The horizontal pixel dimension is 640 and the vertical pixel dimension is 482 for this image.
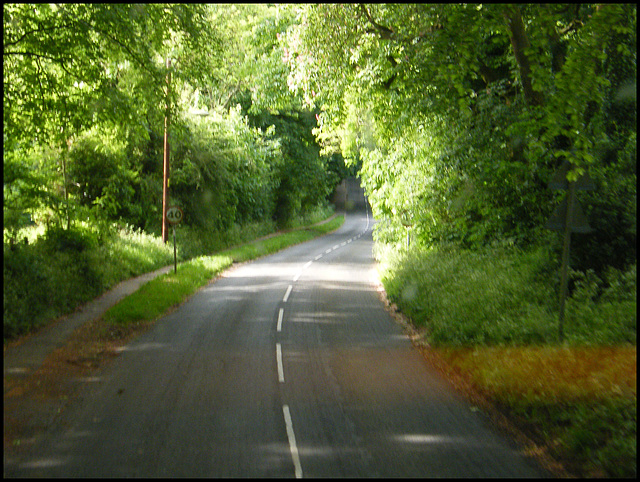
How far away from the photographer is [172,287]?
17.3 meters

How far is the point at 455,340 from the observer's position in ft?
34.0

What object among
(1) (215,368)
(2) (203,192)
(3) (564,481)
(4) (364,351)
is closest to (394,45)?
(4) (364,351)

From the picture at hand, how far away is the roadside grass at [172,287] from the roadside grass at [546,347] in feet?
21.2

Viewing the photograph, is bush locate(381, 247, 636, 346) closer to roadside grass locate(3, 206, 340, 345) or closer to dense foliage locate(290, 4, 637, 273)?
dense foliage locate(290, 4, 637, 273)

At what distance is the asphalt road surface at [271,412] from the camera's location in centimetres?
595

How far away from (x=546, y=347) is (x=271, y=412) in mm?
4035

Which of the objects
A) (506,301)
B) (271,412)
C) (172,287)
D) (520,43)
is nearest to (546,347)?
(506,301)

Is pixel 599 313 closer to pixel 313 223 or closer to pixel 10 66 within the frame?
pixel 10 66

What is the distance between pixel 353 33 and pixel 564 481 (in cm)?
1263

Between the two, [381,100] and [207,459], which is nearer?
[207,459]

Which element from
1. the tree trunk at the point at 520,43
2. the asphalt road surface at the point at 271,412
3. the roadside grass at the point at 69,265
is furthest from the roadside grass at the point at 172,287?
the tree trunk at the point at 520,43

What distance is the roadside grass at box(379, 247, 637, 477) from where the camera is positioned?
6.15 m

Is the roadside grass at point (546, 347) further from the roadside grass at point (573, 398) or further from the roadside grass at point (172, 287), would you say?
the roadside grass at point (172, 287)

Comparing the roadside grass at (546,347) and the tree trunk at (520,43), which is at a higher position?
the tree trunk at (520,43)
